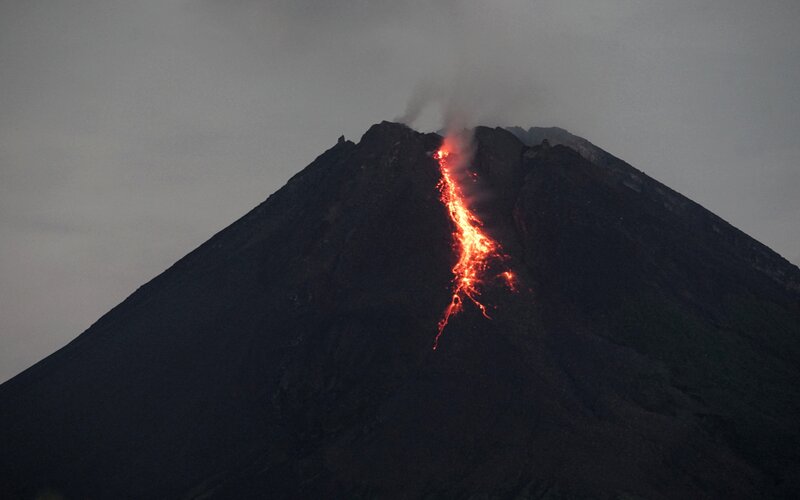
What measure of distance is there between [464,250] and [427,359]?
12847 millimetres

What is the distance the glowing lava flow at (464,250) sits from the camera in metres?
77.0

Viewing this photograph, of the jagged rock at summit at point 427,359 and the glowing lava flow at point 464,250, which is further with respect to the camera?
the glowing lava flow at point 464,250

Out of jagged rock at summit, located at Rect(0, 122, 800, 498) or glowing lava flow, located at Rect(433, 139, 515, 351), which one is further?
glowing lava flow, located at Rect(433, 139, 515, 351)

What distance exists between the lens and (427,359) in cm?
7362

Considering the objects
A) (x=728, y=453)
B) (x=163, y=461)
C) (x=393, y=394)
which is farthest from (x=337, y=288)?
(x=728, y=453)

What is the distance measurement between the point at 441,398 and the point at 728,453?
21170mm

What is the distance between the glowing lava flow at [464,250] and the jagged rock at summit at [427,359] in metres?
1.00

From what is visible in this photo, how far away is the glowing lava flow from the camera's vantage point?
77.0m

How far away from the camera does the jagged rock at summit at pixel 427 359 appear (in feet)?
215

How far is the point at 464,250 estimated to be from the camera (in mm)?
82188

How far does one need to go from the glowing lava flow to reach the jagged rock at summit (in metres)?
1.00

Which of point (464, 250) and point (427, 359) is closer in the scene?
point (427, 359)

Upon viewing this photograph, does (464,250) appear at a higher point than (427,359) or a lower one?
higher

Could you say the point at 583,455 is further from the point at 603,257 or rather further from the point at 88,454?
the point at 88,454
